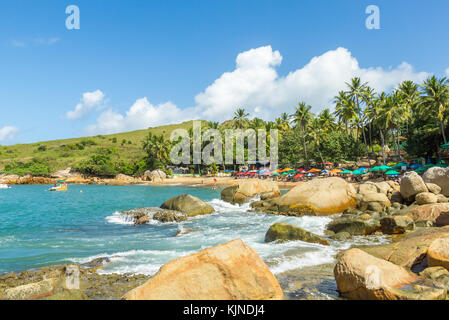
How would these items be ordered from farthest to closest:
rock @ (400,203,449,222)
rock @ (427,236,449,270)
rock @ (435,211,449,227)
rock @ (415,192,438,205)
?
rock @ (415,192,438,205)
rock @ (400,203,449,222)
rock @ (435,211,449,227)
rock @ (427,236,449,270)

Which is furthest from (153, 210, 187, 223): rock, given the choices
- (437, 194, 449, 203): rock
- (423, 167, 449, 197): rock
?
(423, 167, 449, 197): rock

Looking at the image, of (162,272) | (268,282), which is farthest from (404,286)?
(162,272)

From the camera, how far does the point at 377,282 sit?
7.17 metres

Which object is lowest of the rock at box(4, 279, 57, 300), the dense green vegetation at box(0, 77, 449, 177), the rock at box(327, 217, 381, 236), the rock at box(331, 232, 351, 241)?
the rock at box(331, 232, 351, 241)

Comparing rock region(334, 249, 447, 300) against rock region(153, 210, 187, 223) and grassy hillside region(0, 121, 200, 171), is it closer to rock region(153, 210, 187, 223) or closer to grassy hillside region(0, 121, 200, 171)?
rock region(153, 210, 187, 223)

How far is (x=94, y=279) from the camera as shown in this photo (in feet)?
33.1

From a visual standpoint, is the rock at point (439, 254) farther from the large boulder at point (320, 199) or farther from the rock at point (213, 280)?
the large boulder at point (320, 199)

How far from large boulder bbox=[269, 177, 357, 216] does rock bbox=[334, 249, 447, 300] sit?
1435cm

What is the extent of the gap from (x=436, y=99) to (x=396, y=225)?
1484 inches

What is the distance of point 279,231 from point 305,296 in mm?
6601

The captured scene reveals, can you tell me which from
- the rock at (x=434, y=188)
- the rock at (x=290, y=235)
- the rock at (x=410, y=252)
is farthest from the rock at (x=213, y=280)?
the rock at (x=434, y=188)

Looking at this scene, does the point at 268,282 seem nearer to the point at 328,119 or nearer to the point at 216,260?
the point at 216,260

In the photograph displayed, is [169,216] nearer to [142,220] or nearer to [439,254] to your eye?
[142,220]

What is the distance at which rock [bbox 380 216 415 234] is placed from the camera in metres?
15.4
